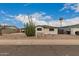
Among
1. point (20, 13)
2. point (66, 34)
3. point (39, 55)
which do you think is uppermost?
point (20, 13)

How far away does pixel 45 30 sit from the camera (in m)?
5.20

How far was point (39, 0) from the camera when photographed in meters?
4.98

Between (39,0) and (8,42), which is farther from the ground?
(39,0)

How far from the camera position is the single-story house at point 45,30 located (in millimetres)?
5190

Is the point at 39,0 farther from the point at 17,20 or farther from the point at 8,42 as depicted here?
the point at 8,42

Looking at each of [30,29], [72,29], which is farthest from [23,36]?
[72,29]

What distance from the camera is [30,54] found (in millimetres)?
5121

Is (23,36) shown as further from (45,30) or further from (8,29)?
(45,30)

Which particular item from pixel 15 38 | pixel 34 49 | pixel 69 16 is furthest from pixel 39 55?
pixel 69 16

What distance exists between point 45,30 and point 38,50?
34 cm

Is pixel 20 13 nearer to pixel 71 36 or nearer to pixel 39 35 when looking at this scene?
pixel 39 35

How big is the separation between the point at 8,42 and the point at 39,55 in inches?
21.5

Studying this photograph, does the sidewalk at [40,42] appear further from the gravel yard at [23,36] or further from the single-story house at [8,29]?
the single-story house at [8,29]

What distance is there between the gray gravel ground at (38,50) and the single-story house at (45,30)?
22 centimetres
